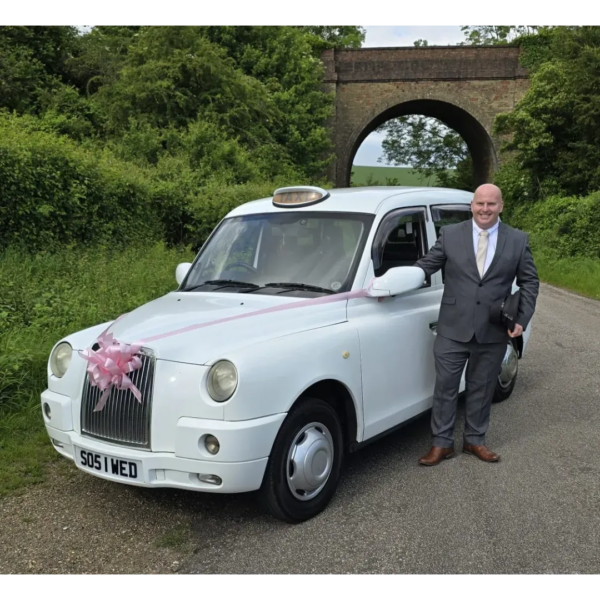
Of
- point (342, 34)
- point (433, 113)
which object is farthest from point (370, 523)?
point (342, 34)

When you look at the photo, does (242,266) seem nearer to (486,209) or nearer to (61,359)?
(61,359)

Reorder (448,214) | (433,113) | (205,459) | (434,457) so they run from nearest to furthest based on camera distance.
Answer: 1. (205,459)
2. (434,457)
3. (448,214)
4. (433,113)

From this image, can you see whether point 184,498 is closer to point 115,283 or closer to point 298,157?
point 115,283

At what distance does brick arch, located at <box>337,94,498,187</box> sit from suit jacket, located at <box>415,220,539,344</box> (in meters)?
25.4

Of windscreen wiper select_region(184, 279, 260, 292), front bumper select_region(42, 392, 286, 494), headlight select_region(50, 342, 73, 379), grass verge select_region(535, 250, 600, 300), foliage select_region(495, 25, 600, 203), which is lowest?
grass verge select_region(535, 250, 600, 300)

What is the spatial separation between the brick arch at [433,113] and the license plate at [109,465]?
88.6 feet

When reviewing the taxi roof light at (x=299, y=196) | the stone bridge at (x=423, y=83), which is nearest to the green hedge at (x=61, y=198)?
the taxi roof light at (x=299, y=196)

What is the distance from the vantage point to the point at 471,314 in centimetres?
428

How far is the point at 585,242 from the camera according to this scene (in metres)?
18.2

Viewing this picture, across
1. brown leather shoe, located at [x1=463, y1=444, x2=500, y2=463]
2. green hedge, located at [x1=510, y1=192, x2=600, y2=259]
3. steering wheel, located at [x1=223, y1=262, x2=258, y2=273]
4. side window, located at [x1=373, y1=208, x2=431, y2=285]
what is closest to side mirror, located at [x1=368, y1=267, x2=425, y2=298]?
side window, located at [x1=373, y1=208, x2=431, y2=285]

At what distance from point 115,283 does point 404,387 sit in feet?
16.6

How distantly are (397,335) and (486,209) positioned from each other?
110 cm

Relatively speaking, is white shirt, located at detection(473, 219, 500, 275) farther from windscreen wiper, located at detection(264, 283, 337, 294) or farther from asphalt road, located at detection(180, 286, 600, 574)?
asphalt road, located at detection(180, 286, 600, 574)

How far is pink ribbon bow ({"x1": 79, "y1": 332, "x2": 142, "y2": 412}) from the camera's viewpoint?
11.1 feet
